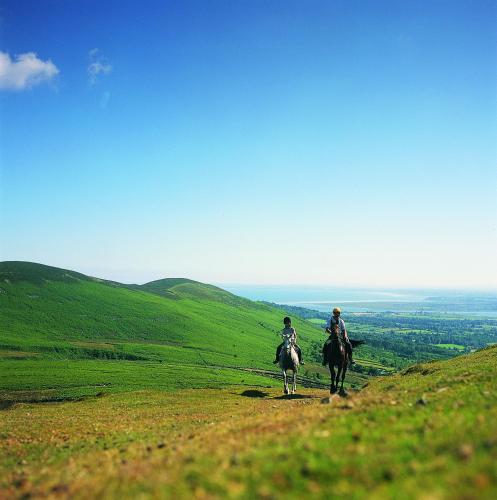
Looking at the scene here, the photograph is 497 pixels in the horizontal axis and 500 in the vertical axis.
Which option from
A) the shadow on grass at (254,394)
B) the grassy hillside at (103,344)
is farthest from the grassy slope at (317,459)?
the grassy hillside at (103,344)

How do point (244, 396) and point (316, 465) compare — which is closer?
point (316, 465)

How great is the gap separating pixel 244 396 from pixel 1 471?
27.2m

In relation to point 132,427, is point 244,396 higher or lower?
lower

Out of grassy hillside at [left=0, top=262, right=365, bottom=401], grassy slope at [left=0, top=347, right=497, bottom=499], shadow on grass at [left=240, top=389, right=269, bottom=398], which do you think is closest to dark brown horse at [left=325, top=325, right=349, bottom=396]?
grassy slope at [left=0, top=347, right=497, bottom=499]

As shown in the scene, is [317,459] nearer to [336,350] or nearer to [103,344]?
[336,350]

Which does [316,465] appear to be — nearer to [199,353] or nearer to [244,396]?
[244,396]

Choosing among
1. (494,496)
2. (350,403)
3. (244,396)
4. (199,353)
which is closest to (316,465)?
(494,496)

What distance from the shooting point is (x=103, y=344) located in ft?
438

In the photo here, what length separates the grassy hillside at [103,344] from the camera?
292ft

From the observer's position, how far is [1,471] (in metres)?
13.3

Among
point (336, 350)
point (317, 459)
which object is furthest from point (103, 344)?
point (317, 459)

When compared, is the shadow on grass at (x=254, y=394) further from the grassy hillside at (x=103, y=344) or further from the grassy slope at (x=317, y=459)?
the grassy hillside at (x=103, y=344)

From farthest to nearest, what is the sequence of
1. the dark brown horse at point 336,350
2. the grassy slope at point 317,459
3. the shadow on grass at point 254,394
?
the shadow on grass at point 254,394 < the dark brown horse at point 336,350 < the grassy slope at point 317,459

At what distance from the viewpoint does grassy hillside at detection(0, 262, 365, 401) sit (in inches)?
3506
